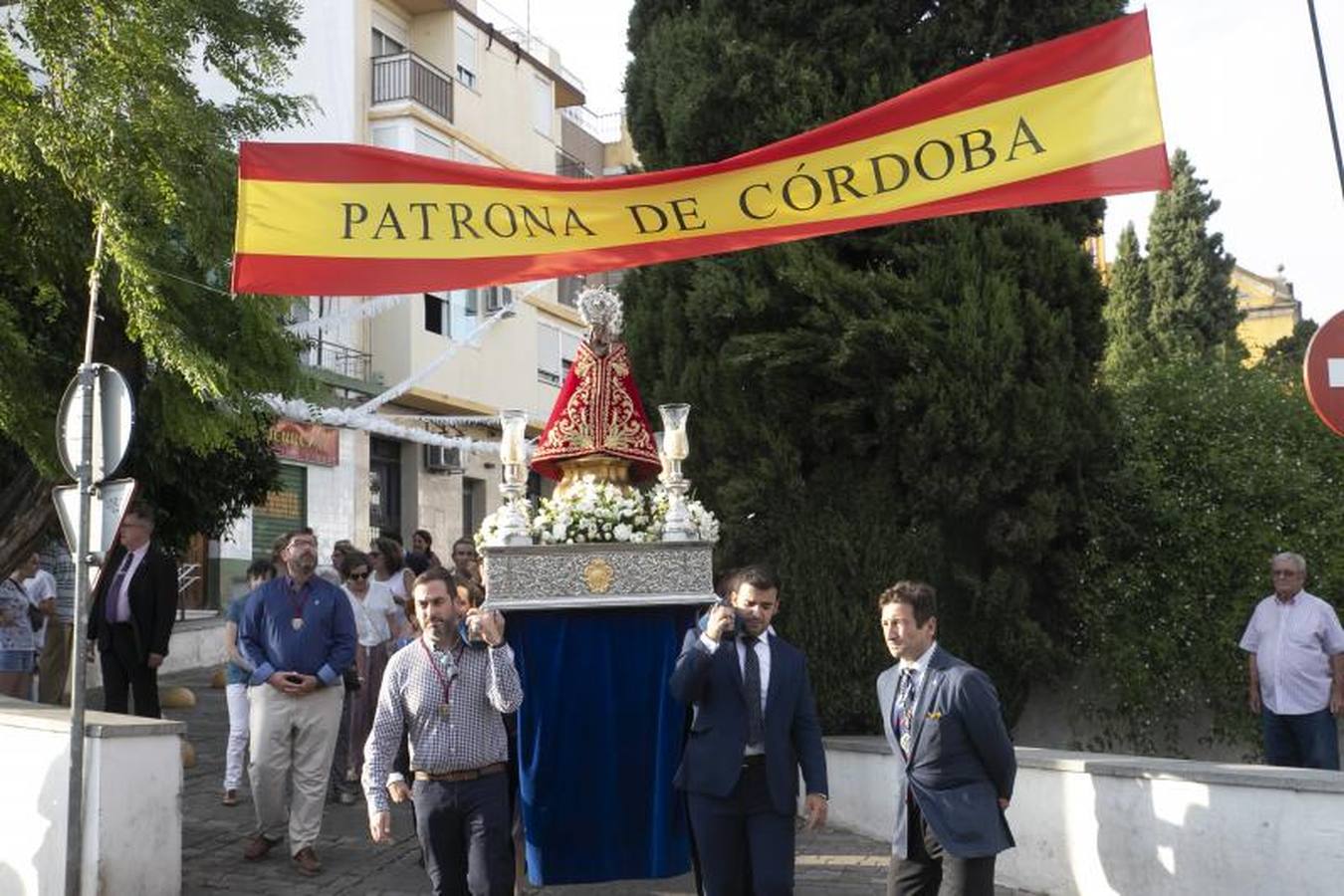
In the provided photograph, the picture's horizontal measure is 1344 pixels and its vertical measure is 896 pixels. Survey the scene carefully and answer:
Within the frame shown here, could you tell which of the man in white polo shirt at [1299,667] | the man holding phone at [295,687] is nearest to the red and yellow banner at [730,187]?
the man holding phone at [295,687]

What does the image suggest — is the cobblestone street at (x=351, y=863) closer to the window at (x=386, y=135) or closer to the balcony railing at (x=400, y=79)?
the window at (x=386, y=135)

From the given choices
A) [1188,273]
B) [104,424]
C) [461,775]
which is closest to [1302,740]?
[461,775]

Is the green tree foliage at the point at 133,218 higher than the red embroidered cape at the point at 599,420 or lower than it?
higher

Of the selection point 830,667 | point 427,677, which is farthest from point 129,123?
point 830,667

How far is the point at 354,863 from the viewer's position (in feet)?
28.2

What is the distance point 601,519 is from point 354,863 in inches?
101

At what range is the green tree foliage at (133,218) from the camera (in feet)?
31.0

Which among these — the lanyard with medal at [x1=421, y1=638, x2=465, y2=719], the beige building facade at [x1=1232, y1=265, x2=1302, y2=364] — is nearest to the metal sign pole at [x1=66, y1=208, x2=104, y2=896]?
the lanyard with medal at [x1=421, y1=638, x2=465, y2=719]

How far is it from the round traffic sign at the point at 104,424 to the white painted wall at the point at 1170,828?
16.6 feet

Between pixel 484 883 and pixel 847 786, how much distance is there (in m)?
4.65

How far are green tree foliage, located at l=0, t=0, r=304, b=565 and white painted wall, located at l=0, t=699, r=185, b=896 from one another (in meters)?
2.73

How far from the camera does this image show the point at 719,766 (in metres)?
6.13

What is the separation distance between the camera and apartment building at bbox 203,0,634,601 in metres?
26.7

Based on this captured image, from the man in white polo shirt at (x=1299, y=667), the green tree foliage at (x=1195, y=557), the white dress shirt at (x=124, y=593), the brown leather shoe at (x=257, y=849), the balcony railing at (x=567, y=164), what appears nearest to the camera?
the brown leather shoe at (x=257, y=849)
